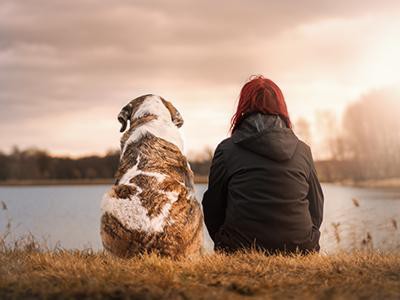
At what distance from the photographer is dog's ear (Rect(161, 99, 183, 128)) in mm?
6871

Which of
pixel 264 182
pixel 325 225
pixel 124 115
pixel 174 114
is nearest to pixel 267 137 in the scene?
pixel 264 182

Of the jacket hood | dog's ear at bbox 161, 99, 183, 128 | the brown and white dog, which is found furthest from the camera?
dog's ear at bbox 161, 99, 183, 128

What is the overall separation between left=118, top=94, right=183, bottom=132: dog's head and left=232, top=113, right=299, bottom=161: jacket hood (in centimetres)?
99

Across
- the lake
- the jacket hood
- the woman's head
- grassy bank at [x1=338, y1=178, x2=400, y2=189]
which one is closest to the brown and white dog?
the jacket hood

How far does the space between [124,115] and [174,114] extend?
64 cm

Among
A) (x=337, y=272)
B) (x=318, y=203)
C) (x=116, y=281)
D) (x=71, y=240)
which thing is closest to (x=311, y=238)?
(x=318, y=203)

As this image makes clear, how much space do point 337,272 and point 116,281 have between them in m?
2.21

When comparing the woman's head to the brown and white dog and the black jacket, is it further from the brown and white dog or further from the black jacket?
the brown and white dog

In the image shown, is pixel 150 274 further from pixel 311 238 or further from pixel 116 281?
pixel 311 238

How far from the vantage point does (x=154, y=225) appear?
5.44 m

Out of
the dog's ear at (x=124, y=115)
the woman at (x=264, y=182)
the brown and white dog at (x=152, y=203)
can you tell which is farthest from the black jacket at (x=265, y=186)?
the dog's ear at (x=124, y=115)

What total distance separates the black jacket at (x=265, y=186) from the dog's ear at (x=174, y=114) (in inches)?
34.9

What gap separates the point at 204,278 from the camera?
4.89 m

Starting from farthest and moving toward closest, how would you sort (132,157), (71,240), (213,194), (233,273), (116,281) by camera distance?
(71,240), (213,194), (132,157), (233,273), (116,281)
